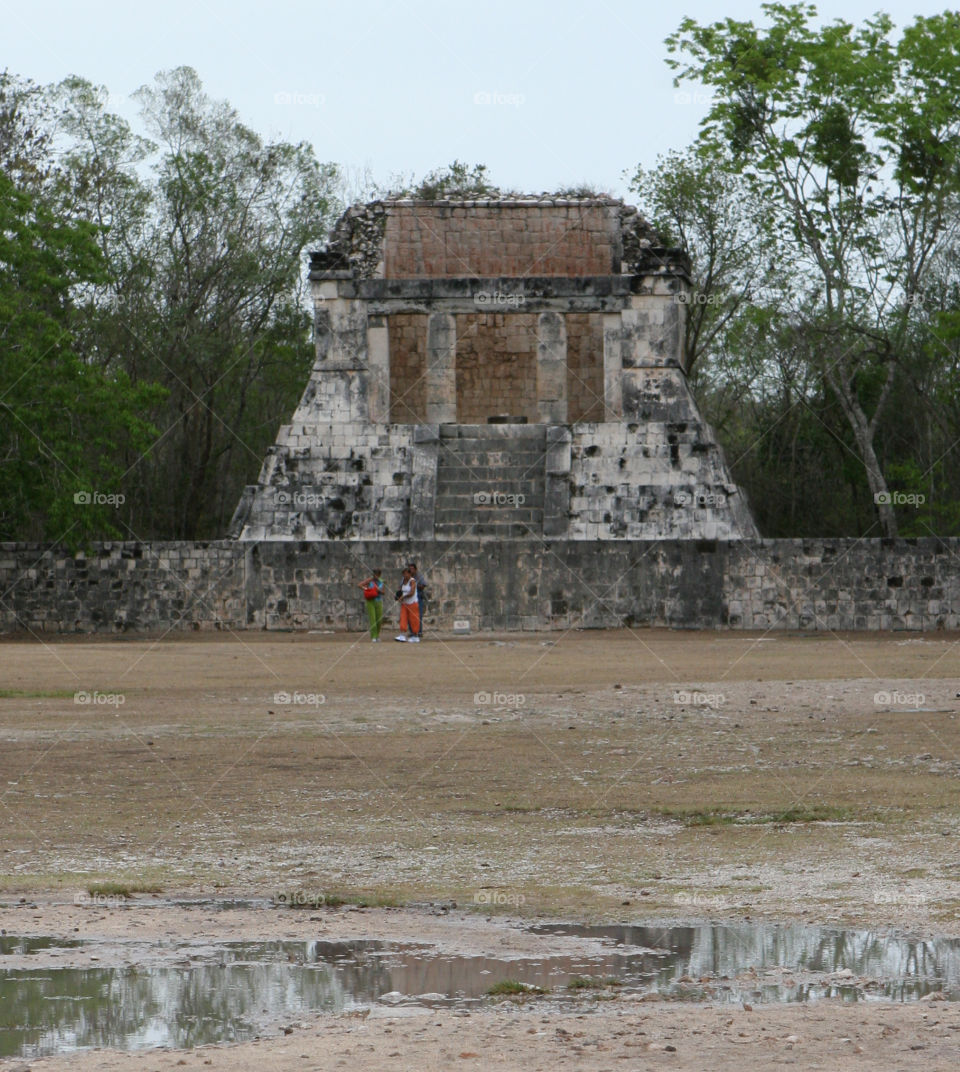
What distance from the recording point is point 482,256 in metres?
31.9

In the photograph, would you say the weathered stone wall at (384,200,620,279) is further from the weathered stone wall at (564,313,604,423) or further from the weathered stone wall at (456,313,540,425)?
the weathered stone wall at (564,313,604,423)

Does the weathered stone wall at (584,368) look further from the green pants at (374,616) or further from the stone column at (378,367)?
the green pants at (374,616)

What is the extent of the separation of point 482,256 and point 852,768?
74.8 ft

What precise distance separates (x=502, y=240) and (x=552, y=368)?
123 inches

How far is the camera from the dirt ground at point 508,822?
4758mm
